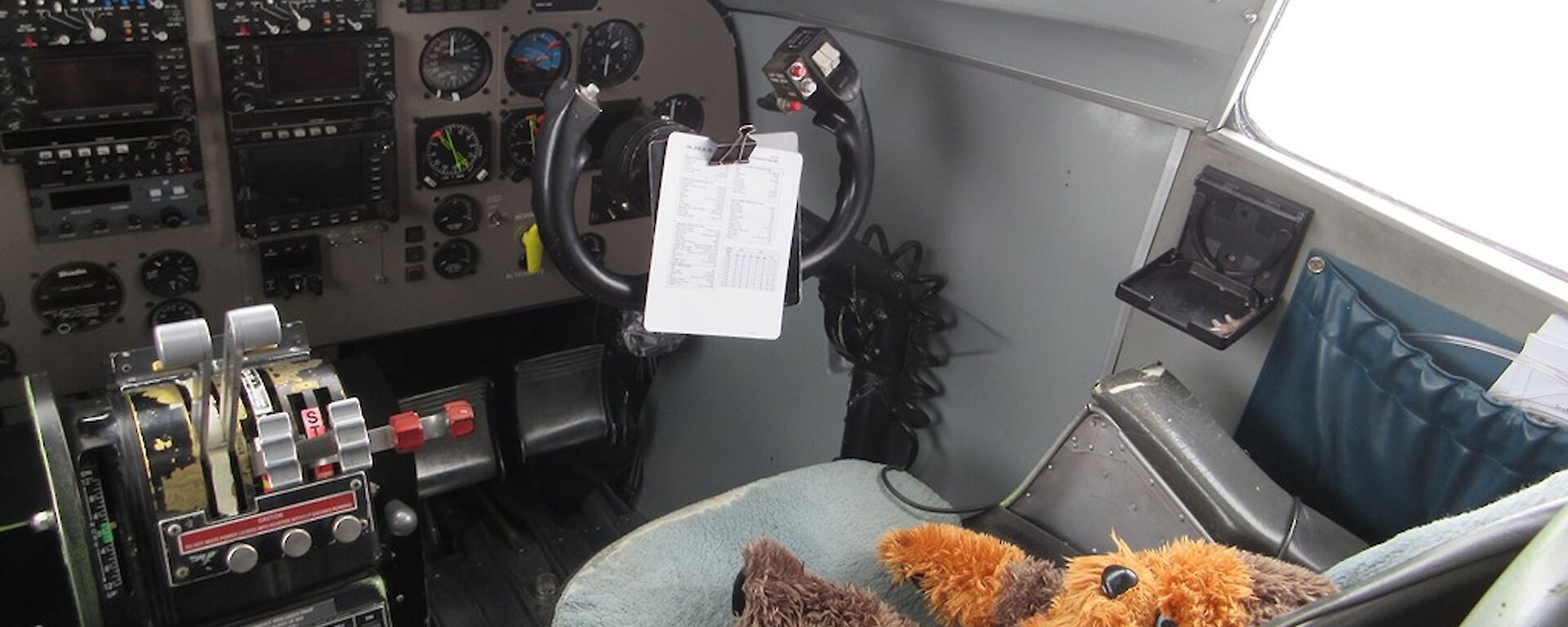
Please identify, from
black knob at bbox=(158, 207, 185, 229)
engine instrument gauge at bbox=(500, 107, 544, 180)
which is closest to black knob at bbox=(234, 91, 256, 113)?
black knob at bbox=(158, 207, 185, 229)

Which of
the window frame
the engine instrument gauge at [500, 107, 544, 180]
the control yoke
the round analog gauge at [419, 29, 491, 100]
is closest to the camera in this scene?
the window frame

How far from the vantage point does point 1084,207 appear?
1.82 meters

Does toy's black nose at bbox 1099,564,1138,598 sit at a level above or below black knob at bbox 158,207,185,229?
above

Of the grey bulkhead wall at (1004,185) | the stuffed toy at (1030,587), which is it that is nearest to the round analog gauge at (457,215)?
the grey bulkhead wall at (1004,185)

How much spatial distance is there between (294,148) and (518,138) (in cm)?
46

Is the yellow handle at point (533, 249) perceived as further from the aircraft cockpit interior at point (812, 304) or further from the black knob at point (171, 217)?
the black knob at point (171, 217)

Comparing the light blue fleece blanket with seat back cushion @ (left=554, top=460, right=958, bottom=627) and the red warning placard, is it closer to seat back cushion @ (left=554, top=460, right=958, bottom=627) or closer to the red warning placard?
seat back cushion @ (left=554, top=460, right=958, bottom=627)

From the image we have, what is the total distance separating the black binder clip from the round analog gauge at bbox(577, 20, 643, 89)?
0.85m

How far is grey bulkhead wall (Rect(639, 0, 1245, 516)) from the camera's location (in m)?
1.69

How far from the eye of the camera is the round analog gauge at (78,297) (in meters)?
2.08

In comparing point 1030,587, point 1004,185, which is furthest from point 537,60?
point 1030,587

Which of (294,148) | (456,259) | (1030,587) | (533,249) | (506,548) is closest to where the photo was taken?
(1030,587)

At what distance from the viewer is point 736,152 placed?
5.60 ft

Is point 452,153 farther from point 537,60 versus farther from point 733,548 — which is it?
point 733,548
